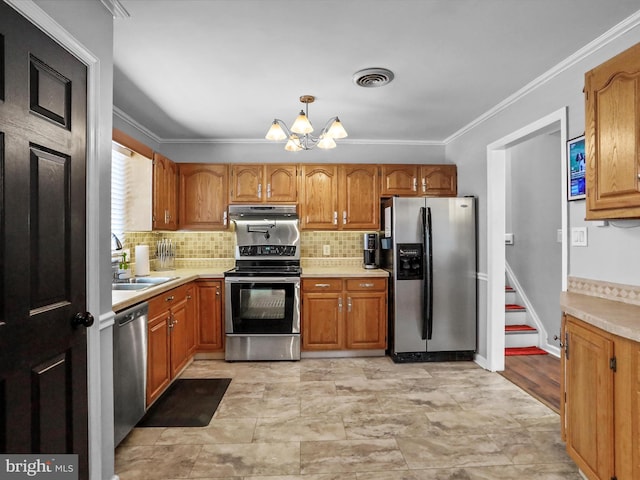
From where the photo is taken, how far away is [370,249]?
423 cm

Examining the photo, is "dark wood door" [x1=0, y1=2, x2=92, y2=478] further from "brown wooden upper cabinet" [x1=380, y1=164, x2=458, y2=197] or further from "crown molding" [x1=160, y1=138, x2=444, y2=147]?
"brown wooden upper cabinet" [x1=380, y1=164, x2=458, y2=197]

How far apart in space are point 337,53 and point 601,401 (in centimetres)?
236

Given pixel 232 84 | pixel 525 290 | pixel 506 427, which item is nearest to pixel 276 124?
pixel 232 84

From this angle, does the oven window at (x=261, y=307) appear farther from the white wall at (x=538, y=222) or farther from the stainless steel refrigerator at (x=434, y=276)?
the white wall at (x=538, y=222)

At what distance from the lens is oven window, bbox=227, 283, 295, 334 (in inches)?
149

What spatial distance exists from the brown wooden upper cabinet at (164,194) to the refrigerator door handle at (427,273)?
2.66 meters

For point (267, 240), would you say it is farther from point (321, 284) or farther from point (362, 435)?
point (362, 435)

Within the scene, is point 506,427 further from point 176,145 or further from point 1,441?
point 176,145

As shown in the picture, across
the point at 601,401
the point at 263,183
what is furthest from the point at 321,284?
the point at 601,401

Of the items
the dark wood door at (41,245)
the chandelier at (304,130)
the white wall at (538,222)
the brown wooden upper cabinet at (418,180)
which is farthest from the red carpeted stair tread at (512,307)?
the dark wood door at (41,245)

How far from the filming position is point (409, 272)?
376 cm

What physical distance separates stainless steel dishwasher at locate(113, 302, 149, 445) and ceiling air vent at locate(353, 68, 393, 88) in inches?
87.0

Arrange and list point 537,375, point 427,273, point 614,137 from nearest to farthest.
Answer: point 614,137 → point 537,375 → point 427,273

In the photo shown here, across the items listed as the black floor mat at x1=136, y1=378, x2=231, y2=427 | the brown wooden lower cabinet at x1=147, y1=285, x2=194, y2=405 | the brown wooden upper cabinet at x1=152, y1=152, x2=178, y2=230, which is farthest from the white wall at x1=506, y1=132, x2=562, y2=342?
the brown wooden upper cabinet at x1=152, y1=152, x2=178, y2=230
